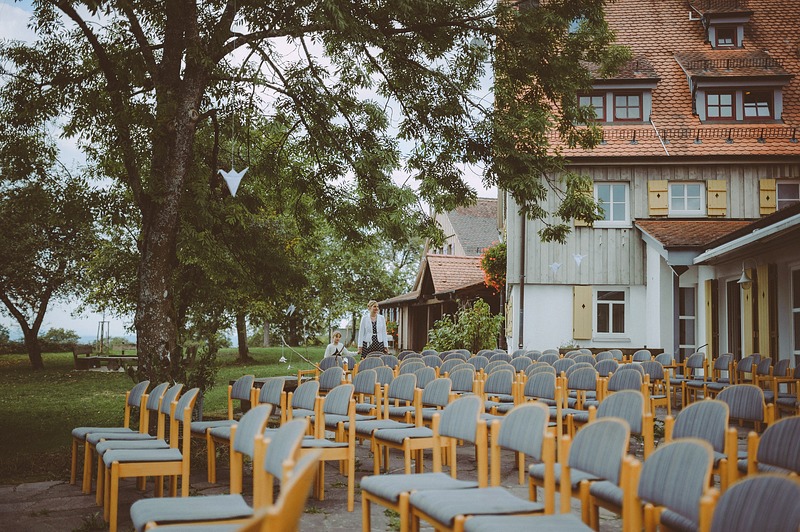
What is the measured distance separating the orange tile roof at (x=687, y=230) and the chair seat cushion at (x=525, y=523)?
1220 centimetres

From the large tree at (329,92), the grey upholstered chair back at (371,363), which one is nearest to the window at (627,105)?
the large tree at (329,92)

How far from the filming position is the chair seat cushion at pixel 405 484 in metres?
4.34

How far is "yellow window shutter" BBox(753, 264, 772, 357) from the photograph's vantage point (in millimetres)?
13680

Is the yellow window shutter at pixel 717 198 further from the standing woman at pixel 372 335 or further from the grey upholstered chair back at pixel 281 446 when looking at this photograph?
the grey upholstered chair back at pixel 281 446

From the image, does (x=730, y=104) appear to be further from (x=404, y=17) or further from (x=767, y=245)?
(x=404, y=17)

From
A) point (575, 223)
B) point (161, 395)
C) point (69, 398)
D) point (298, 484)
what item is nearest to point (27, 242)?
point (69, 398)

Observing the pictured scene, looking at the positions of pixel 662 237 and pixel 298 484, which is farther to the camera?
pixel 662 237

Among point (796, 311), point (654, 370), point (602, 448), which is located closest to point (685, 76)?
point (796, 311)

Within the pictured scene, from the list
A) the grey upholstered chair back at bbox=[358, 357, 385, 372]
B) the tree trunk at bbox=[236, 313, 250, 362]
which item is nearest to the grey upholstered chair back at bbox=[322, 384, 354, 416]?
the grey upholstered chair back at bbox=[358, 357, 385, 372]

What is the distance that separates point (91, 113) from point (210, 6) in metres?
2.09

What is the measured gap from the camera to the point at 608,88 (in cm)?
2105

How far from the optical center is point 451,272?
2997 centimetres

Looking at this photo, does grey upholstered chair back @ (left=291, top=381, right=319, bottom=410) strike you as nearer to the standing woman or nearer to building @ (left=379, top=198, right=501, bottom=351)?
building @ (left=379, top=198, right=501, bottom=351)

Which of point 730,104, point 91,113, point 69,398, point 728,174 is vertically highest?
point 730,104
